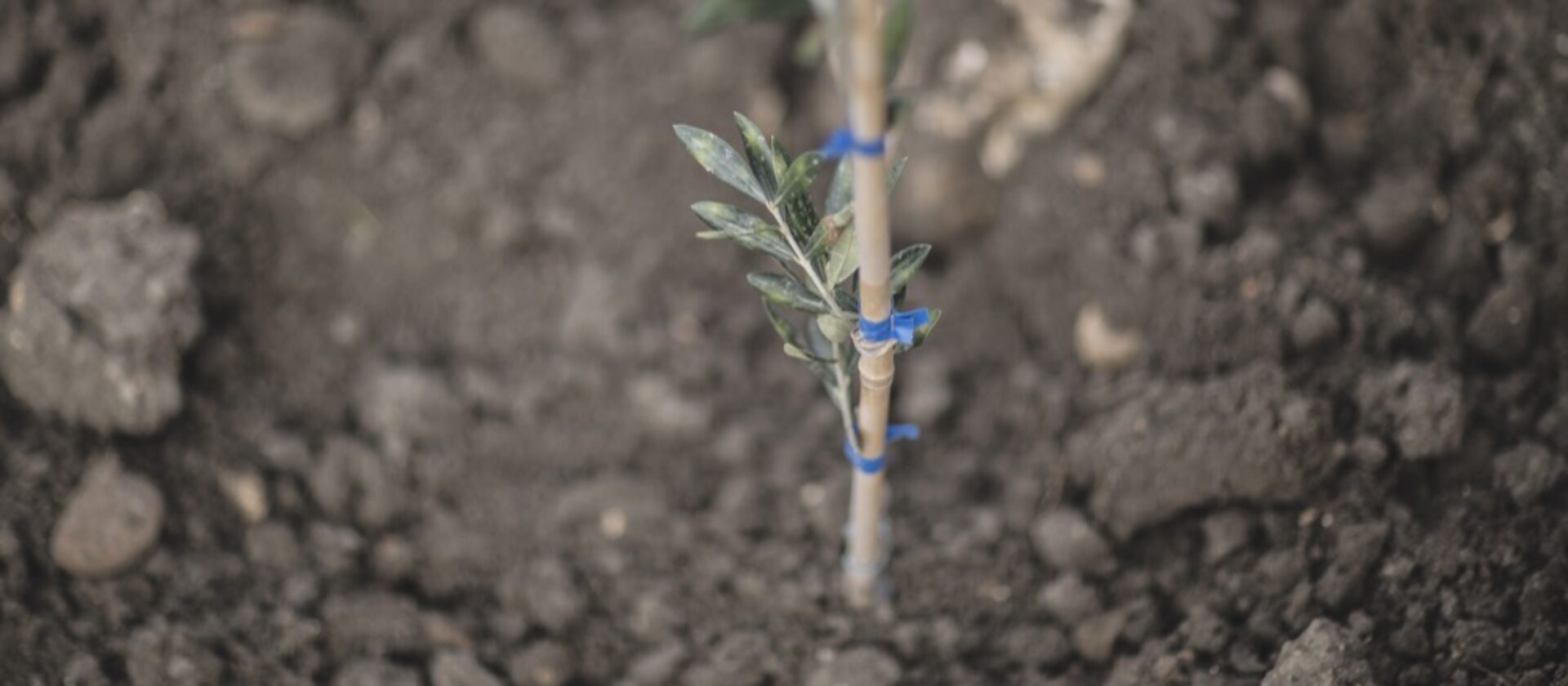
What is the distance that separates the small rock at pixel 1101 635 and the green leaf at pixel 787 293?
68cm

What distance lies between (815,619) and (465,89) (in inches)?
49.5

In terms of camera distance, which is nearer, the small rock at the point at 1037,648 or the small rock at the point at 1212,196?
the small rock at the point at 1037,648

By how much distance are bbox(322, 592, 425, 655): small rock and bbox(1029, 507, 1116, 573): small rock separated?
3.25 ft

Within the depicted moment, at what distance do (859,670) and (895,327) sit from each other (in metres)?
0.63

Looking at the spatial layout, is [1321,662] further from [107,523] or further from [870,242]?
[107,523]

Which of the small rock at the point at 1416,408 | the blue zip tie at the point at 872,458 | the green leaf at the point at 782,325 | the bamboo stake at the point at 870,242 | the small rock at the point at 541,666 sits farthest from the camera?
the small rock at the point at 541,666

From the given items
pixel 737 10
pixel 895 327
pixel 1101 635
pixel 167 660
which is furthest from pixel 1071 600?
pixel 167 660

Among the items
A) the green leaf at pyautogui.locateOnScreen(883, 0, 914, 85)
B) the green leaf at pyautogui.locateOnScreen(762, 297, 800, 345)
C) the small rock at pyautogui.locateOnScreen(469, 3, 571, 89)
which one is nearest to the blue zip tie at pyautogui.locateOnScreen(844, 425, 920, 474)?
the green leaf at pyautogui.locateOnScreen(762, 297, 800, 345)

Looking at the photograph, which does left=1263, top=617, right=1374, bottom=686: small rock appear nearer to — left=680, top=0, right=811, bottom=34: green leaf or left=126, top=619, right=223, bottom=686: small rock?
left=680, top=0, right=811, bottom=34: green leaf

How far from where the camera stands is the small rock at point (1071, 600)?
1833 mm

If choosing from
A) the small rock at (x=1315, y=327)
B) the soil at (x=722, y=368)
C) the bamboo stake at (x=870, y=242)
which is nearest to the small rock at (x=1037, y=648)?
the soil at (x=722, y=368)

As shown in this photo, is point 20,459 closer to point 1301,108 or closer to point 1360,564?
Result: point 1360,564

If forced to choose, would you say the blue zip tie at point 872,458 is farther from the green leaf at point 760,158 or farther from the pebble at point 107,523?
the pebble at point 107,523

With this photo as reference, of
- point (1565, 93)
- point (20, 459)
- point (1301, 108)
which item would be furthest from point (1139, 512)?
point (20, 459)
